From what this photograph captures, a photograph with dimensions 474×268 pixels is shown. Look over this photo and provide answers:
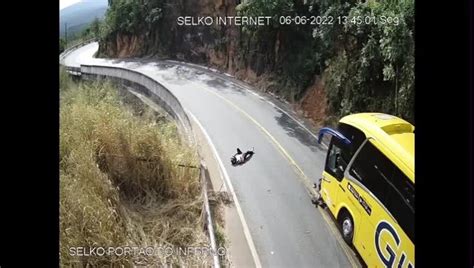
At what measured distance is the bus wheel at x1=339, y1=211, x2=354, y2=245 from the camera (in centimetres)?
395

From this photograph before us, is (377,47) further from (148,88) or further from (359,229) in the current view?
(148,88)

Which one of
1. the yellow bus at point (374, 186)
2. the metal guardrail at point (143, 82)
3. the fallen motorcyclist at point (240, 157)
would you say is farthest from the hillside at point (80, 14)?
the yellow bus at point (374, 186)

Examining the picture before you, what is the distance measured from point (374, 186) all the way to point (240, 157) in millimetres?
1148

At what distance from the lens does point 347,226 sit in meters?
3.98

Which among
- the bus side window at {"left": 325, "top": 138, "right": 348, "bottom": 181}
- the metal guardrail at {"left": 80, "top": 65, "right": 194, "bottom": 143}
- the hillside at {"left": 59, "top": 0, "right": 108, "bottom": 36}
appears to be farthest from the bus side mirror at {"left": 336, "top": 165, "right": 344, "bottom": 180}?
the hillside at {"left": 59, "top": 0, "right": 108, "bottom": 36}

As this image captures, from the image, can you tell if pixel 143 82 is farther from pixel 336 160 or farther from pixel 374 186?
pixel 374 186

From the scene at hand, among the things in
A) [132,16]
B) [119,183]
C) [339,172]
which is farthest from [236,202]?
[132,16]

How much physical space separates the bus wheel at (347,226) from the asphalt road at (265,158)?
0.10 meters

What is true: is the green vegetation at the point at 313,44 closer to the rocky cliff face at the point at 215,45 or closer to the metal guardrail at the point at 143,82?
the rocky cliff face at the point at 215,45

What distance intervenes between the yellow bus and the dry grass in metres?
1.20

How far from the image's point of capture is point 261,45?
446 cm

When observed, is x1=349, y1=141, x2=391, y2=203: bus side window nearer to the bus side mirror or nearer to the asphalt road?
the bus side mirror
